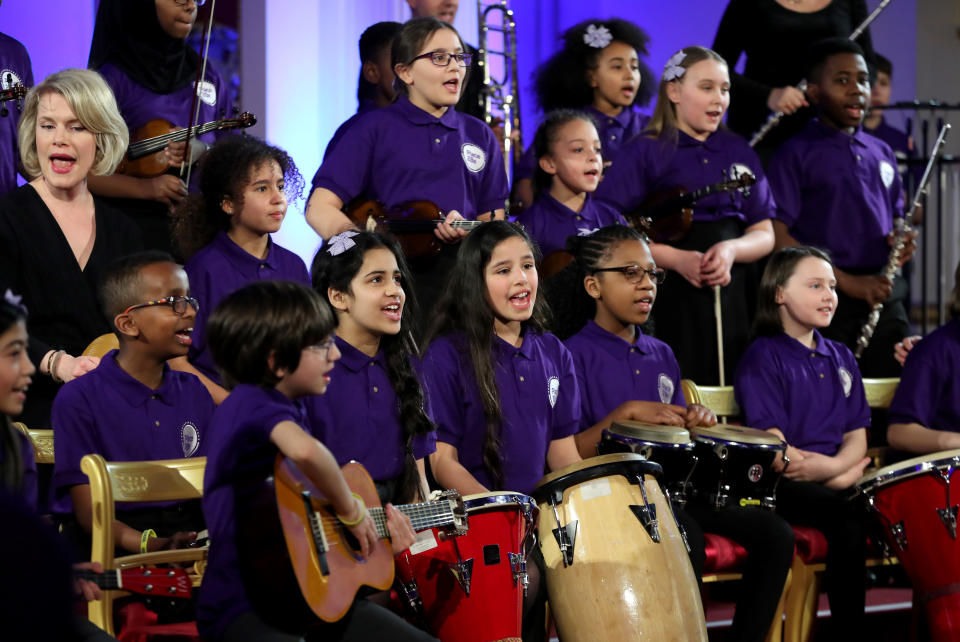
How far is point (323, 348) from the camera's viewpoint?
2.62 meters

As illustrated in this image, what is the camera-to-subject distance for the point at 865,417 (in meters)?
4.35

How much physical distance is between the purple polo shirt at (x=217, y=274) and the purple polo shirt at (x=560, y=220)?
112cm

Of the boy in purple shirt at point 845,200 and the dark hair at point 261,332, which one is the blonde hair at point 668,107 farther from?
the dark hair at point 261,332

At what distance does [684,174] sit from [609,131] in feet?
2.44

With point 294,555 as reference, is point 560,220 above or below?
above

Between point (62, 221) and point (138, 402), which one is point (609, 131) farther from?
point (138, 402)

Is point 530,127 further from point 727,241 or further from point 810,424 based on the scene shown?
point 810,424

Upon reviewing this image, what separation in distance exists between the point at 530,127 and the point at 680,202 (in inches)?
94.0

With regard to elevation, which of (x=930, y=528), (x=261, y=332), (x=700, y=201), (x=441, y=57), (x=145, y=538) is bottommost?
(x=930, y=528)

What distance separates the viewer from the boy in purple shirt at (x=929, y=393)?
4281 mm

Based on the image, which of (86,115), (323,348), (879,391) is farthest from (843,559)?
(86,115)

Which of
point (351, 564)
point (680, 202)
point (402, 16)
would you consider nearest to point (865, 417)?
point (680, 202)

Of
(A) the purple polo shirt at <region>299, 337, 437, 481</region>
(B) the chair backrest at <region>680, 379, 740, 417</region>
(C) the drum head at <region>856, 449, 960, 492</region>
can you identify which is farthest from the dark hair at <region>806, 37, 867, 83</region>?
(A) the purple polo shirt at <region>299, 337, 437, 481</region>

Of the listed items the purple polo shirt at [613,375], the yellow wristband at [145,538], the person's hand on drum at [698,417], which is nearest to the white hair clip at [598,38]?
the purple polo shirt at [613,375]
